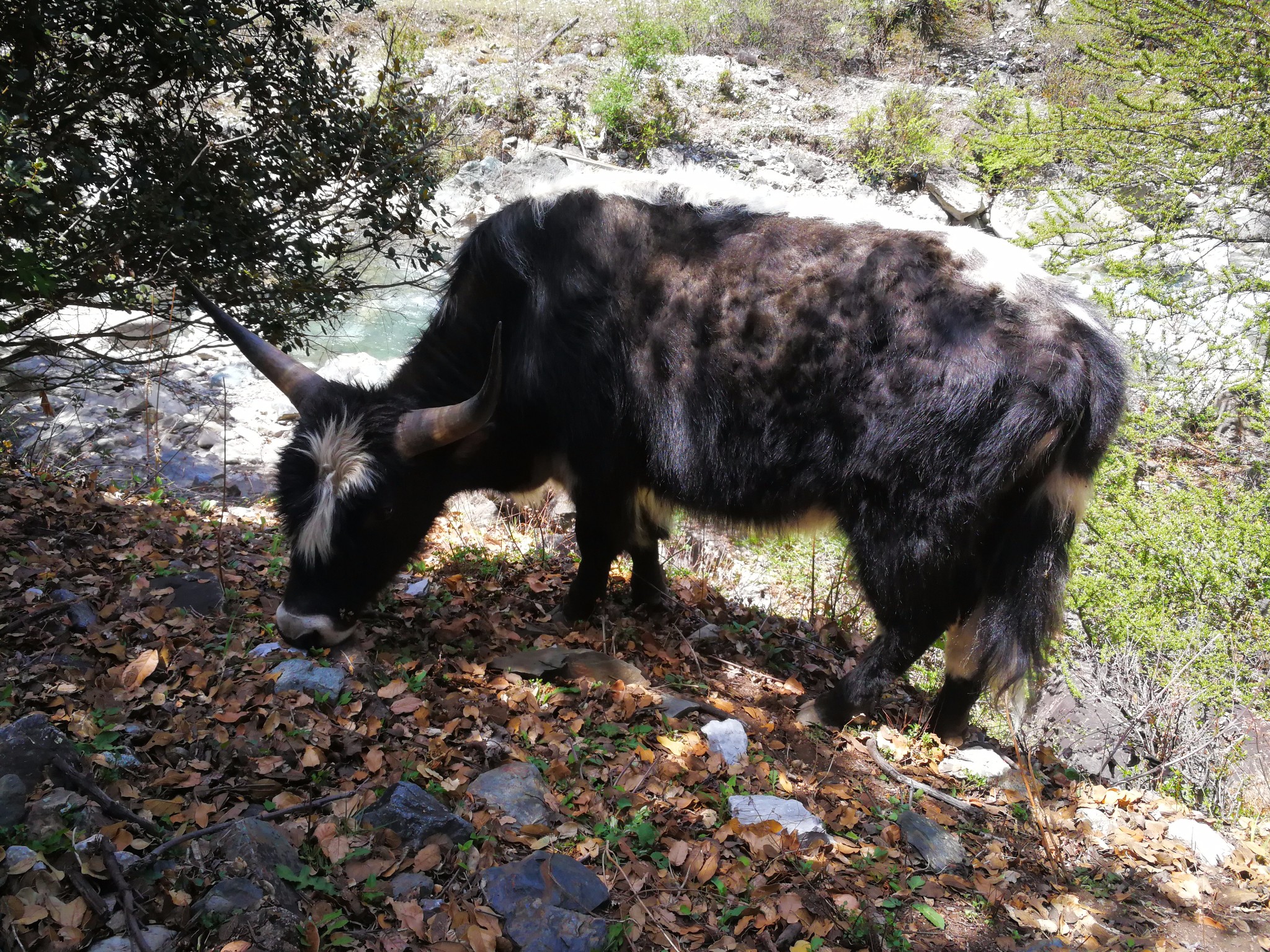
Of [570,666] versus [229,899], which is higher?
[229,899]

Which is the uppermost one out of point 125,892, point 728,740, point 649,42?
point 649,42

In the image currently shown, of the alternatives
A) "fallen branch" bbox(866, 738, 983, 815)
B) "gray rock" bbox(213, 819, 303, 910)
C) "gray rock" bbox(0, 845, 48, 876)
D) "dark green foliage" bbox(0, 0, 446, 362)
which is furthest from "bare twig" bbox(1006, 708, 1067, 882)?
"dark green foliage" bbox(0, 0, 446, 362)

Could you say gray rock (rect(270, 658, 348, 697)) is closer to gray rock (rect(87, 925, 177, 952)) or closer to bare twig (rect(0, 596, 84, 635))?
bare twig (rect(0, 596, 84, 635))

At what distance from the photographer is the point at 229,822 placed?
220 cm

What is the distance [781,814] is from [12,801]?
93.2 inches

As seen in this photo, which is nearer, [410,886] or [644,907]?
[410,886]

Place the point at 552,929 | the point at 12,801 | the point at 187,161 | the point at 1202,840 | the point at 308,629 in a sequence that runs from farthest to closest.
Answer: the point at 1202,840
the point at 187,161
the point at 308,629
the point at 552,929
the point at 12,801

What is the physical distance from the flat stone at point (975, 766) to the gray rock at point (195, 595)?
3453 mm

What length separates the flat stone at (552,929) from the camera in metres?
2.22

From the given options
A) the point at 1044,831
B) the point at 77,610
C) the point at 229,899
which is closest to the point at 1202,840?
the point at 1044,831

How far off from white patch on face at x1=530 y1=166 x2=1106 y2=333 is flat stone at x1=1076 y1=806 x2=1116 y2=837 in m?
2.23

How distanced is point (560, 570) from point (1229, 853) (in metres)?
3.68

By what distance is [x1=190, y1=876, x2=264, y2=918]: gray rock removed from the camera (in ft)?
6.49

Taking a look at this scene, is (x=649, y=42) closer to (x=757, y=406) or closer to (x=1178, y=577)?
(x=1178, y=577)
